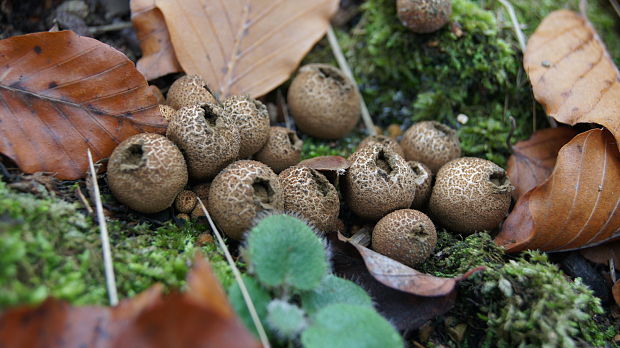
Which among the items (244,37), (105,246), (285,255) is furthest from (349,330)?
(244,37)

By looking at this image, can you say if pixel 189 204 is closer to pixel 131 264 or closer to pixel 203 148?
pixel 203 148

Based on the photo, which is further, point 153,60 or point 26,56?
point 153,60

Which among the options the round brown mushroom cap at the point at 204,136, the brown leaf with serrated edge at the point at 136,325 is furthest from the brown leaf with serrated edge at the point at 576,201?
the brown leaf with serrated edge at the point at 136,325

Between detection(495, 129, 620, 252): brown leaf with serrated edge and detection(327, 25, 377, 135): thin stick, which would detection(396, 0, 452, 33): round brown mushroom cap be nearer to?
detection(327, 25, 377, 135): thin stick

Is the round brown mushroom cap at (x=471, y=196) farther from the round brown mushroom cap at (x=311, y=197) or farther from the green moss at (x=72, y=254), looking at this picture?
the green moss at (x=72, y=254)

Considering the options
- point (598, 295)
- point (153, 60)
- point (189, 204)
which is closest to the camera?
point (189, 204)

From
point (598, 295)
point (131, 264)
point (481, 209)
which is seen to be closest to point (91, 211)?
point (131, 264)

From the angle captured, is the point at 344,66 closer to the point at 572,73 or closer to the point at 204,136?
the point at 572,73
